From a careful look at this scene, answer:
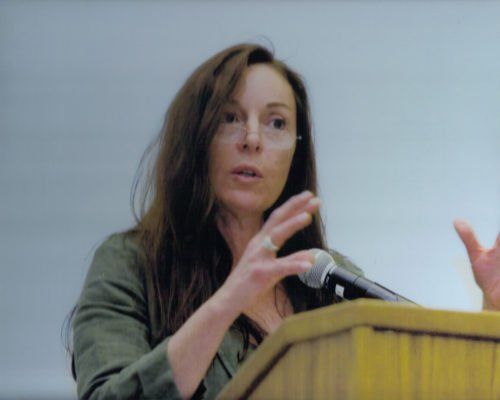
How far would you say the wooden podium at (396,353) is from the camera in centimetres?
68

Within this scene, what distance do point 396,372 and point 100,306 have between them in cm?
52

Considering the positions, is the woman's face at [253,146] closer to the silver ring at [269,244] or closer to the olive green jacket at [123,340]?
the olive green jacket at [123,340]

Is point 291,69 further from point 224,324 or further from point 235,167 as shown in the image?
point 224,324

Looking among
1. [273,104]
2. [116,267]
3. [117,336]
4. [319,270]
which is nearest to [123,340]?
[117,336]

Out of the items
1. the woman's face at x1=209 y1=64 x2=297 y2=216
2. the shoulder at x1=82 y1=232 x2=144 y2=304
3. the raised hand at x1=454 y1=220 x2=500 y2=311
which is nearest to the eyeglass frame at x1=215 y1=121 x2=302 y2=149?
the woman's face at x1=209 y1=64 x2=297 y2=216

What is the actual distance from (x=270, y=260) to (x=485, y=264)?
0.40 m

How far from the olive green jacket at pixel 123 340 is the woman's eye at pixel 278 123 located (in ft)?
1.01

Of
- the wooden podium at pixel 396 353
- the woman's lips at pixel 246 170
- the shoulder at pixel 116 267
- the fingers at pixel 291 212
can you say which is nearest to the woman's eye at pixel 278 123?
the woman's lips at pixel 246 170

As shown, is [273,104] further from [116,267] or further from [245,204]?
[116,267]

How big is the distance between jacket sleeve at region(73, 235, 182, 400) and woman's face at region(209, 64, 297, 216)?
0.19m

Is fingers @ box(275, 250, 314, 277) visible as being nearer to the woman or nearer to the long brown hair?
the woman

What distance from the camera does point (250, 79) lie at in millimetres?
1322

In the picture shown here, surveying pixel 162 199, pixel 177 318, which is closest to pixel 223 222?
pixel 162 199

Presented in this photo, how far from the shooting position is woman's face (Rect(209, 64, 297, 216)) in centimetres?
126
